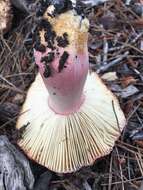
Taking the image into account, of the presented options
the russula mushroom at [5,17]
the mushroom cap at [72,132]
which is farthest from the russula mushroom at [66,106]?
the russula mushroom at [5,17]

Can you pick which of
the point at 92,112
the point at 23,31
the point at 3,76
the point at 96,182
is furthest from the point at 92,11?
the point at 96,182

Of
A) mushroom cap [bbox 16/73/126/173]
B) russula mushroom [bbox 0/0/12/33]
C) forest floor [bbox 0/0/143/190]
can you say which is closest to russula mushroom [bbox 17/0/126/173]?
mushroom cap [bbox 16/73/126/173]

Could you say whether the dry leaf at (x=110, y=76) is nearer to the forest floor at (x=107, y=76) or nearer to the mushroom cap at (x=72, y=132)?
the forest floor at (x=107, y=76)

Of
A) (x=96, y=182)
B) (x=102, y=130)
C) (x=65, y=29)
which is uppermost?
(x=65, y=29)

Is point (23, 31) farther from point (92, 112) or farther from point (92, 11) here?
point (92, 112)

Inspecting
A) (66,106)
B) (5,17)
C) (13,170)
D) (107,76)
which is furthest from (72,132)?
(5,17)

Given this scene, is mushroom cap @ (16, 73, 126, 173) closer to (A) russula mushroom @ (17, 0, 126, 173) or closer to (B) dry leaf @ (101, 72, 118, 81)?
(A) russula mushroom @ (17, 0, 126, 173)

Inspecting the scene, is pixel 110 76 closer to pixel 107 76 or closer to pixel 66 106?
pixel 107 76
